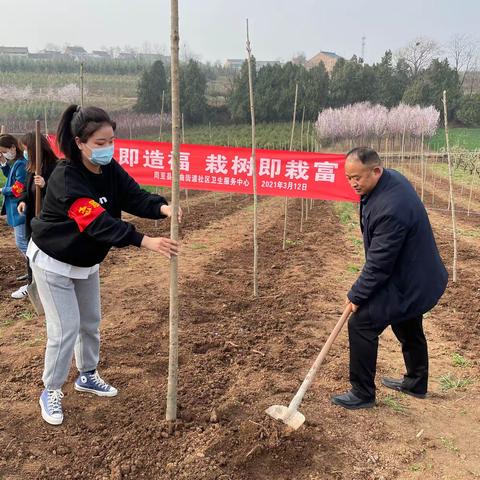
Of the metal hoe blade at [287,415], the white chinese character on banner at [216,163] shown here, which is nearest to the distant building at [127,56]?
the white chinese character on banner at [216,163]

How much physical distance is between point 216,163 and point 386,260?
4.67 meters

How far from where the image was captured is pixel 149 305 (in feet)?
14.9

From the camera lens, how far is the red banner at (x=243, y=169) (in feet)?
21.0

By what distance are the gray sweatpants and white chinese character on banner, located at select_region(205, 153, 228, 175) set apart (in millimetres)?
4388

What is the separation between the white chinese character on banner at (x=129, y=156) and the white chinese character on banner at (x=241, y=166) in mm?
1565

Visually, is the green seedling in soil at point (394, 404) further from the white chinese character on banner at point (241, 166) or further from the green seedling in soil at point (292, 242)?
the green seedling in soil at point (292, 242)

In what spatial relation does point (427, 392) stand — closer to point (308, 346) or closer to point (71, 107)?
point (308, 346)

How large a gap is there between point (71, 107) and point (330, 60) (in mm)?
68876

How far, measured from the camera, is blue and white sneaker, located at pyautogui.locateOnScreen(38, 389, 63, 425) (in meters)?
2.63

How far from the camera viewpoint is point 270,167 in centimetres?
650

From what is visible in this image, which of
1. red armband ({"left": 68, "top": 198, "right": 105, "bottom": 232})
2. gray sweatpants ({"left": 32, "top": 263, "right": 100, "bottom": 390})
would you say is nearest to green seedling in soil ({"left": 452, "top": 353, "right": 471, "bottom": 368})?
gray sweatpants ({"left": 32, "top": 263, "right": 100, "bottom": 390})

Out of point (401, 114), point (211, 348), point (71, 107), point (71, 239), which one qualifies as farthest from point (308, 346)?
point (401, 114)

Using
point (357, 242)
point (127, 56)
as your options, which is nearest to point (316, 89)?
point (357, 242)

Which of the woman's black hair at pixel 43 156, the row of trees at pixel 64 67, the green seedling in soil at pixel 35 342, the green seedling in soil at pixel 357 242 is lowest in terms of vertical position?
the green seedling in soil at pixel 357 242
